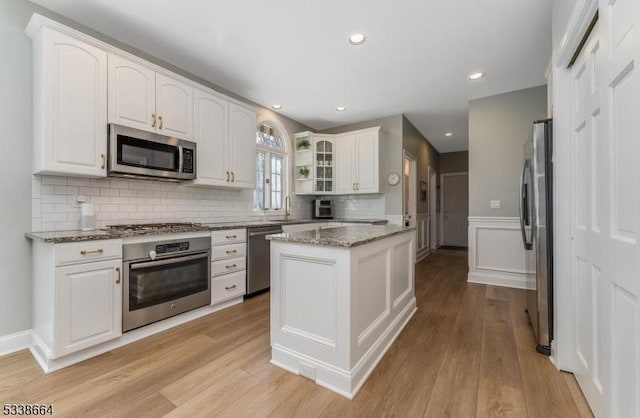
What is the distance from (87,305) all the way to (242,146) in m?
2.21

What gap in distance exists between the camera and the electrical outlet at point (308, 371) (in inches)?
65.8

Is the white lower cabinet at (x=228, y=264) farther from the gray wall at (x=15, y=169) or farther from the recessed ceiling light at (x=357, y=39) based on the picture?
the recessed ceiling light at (x=357, y=39)

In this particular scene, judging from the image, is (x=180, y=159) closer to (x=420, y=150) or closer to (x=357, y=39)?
(x=357, y=39)

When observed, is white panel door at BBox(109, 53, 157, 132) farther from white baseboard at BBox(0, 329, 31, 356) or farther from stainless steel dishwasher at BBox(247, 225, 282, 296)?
white baseboard at BBox(0, 329, 31, 356)

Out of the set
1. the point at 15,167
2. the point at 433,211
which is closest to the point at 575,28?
the point at 15,167

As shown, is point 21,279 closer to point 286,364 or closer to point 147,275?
point 147,275

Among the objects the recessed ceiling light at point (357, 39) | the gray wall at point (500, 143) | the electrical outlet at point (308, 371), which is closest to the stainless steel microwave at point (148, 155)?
the recessed ceiling light at point (357, 39)

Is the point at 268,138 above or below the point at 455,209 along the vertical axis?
above

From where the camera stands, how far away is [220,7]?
214 cm

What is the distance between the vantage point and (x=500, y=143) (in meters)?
3.75

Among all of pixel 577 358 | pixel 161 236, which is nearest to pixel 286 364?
pixel 161 236

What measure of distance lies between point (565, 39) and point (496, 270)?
305cm

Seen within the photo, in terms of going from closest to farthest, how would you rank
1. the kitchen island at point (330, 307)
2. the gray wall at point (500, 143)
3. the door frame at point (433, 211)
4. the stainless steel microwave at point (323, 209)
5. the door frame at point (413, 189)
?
the kitchen island at point (330, 307) → the gray wall at point (500, 143) → the stainless steel microwave at point (323, 209) → the door frame at point (413, 189) → the door frame at point (433, 211)

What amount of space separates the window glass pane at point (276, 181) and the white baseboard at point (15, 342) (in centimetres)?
297
